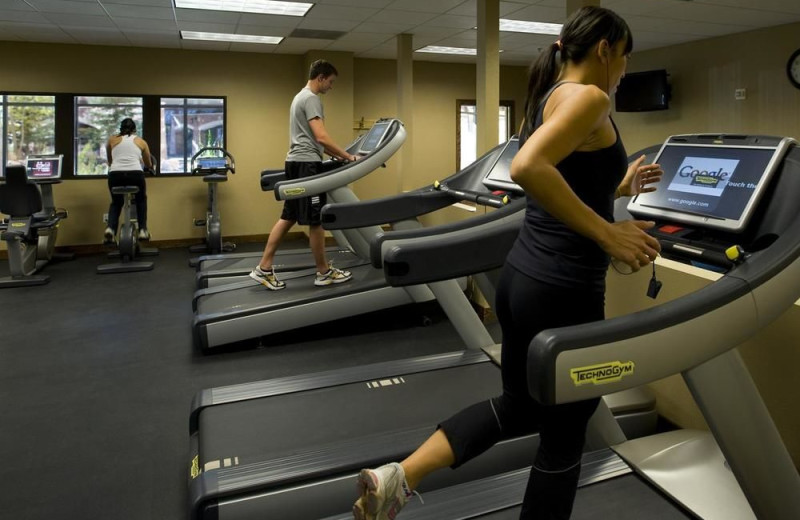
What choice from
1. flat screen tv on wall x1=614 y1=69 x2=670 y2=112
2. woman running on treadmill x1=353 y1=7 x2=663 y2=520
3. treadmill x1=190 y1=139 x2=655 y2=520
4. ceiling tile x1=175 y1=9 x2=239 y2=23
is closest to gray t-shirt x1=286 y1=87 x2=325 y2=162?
treadmill x1=190 y1=139 x2=655 y2=520

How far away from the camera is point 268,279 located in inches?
169

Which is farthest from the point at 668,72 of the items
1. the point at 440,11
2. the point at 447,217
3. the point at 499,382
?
the point at 499,382

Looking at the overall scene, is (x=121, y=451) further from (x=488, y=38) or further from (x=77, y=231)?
(x=77, y=231)

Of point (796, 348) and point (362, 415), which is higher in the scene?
point (796, 348)

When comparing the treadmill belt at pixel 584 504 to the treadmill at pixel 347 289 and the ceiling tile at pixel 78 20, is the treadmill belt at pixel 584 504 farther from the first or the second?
the ceiling tile at pixel 78 20

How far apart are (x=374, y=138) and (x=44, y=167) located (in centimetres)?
384

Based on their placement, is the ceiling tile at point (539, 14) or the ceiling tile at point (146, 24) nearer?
the ceiling tile at point (539, 14)

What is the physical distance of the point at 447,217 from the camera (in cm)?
448

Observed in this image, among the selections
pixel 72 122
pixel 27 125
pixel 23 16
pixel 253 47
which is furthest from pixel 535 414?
pixel 27 125

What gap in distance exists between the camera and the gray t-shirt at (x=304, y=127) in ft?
13.3

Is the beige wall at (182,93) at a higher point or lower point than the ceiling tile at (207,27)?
lower

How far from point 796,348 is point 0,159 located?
7.67 m

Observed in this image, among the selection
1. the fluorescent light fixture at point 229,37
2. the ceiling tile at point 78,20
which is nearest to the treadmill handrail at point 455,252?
the ceiling tile at point 78,20

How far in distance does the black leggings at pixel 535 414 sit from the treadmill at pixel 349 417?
463 millimetres
